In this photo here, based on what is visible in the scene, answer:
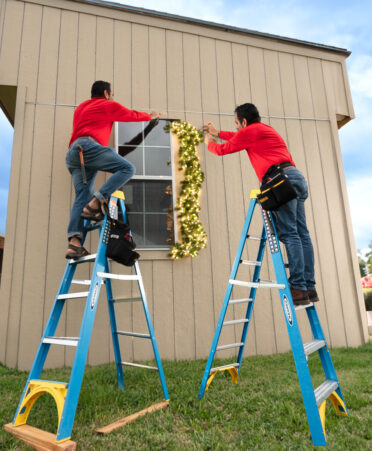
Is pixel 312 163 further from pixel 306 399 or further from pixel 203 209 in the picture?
pixel 306 399

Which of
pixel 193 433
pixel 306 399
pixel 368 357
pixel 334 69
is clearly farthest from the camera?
pixel 334 69

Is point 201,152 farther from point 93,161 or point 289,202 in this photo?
point 289,202

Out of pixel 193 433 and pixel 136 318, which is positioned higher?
pixel 136 318

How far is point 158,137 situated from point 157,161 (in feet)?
1.15

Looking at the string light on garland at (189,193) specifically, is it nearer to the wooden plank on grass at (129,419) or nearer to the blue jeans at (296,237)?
the blue jeans at (296,237)

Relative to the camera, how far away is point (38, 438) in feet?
5.67

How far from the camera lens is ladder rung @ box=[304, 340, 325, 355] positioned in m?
1.90

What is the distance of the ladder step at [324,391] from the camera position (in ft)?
5.95

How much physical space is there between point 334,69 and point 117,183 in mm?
4454

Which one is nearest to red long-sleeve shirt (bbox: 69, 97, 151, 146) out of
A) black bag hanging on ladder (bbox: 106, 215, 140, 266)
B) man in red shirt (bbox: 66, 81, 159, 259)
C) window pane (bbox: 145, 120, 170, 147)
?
man in red shirt (bbox: 66, 81, 159, 259)

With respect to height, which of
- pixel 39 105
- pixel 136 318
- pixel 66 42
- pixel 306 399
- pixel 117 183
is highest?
pixel 66 42

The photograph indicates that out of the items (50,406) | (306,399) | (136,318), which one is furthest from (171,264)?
(306,399)

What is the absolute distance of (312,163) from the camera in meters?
4.65

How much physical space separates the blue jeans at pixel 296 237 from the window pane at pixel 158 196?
197cm
